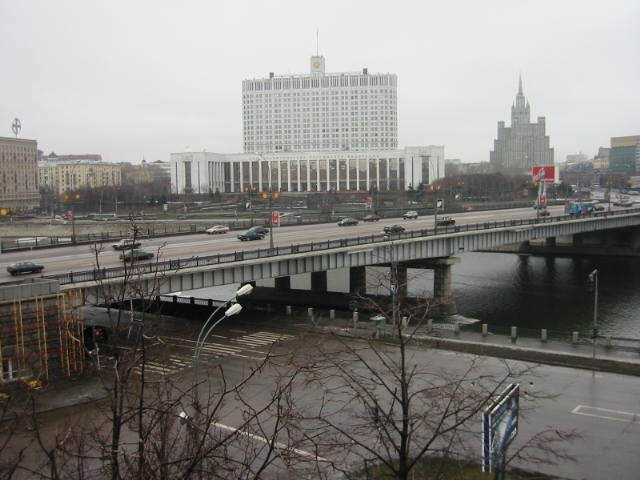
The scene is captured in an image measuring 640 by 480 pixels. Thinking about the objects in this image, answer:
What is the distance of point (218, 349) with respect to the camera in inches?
A: 1280

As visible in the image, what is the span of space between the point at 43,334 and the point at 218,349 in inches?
341

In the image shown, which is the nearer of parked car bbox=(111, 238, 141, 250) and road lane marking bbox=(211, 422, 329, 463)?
road lane marking bbox=(211, 422, 329, 463)

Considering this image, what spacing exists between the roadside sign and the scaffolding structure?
17.8m

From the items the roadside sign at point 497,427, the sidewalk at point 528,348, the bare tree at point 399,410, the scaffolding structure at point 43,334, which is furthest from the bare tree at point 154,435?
the sidewalk at point 528,348

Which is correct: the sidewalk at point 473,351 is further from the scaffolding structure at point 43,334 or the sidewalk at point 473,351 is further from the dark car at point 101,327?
the dark car at point 101,327

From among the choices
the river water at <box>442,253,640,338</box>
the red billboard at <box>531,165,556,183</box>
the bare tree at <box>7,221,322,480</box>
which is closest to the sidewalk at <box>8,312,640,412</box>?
the river water at <box>442,253,640,338</box>

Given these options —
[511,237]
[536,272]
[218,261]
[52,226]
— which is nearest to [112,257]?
[218,261]

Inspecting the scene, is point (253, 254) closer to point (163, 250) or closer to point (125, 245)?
point (163, 250)

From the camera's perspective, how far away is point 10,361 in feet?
83.1

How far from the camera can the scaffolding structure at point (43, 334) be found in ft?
84.1

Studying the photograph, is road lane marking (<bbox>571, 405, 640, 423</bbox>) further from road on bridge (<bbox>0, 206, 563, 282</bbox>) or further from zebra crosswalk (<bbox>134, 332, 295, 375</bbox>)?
road on bridge (<bbox>0, 206, 563, 282</bbox>)

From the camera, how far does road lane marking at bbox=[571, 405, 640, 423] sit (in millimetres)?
21562

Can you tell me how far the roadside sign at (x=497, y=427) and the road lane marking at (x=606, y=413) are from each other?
9489 mm

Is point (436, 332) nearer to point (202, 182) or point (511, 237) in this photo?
point (511, 237)
